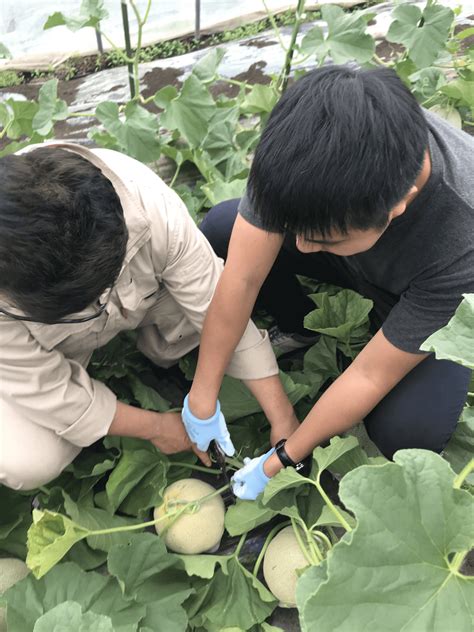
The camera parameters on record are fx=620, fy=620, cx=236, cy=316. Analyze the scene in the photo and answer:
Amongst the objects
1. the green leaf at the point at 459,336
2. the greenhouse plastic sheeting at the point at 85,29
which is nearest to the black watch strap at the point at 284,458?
the green leaf at the point at 459,336

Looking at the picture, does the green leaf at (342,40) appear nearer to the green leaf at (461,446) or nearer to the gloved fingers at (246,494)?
the green leaf at (461,446)

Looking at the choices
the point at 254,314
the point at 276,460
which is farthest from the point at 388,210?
the point at 254,314

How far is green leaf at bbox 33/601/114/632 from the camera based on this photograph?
31.8 inches

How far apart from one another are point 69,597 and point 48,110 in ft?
3.82

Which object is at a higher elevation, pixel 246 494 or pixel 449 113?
pixel 449 113

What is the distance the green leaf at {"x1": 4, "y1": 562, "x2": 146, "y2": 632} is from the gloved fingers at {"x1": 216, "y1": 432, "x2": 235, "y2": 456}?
0.32 metres

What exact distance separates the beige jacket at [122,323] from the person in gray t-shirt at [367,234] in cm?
8

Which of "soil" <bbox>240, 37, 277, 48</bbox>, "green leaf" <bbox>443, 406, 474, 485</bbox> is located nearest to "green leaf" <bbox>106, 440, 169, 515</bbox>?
"green leaf" <bbox>443, 406, 474, 485</bbox>

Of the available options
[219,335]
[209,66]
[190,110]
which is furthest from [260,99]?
[219,335]

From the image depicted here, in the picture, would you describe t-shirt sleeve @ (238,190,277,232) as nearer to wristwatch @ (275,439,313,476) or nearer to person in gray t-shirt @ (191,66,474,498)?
person in gray t-shirt @ (191,66,474,498)

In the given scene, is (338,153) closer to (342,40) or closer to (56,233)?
(56,233)

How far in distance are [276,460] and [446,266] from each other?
0.46m

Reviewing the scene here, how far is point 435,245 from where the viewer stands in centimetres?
93

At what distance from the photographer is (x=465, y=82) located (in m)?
1.71
